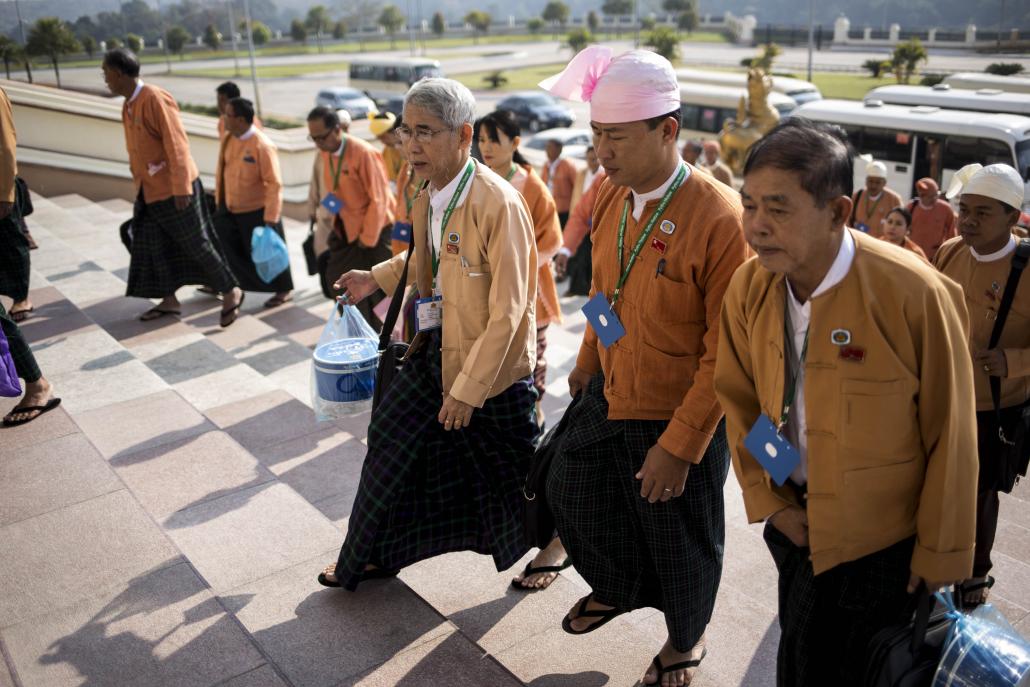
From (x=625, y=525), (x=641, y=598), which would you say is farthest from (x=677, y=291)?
(x=641, y=598)

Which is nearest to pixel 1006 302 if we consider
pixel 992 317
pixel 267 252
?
pixel 992 317

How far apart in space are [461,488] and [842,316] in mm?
1630

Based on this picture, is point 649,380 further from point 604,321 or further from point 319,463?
point 319,463

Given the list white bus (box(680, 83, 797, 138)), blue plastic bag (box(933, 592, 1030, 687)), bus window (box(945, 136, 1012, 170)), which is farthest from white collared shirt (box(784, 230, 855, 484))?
white bus (box(680, 83, 797, 138))

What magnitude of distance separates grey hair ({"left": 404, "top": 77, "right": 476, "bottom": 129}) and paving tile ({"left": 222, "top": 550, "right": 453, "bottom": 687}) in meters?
1.69

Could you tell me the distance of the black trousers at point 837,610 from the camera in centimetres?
215

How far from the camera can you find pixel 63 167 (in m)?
11.6

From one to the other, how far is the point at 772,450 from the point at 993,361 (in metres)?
1.51

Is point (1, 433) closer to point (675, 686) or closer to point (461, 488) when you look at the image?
point (461, 488)

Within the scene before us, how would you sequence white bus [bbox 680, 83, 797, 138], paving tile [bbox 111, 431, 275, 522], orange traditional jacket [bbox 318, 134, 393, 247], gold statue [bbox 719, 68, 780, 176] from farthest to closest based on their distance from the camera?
white bus [bbox 680, 83, 797, 138]
gold statue [bbox 719, 68, 780, 176]
orange traditional jacket [bbox 318, 134, 393, 247]
paving tile [bbox 111, 431, 275, 522]

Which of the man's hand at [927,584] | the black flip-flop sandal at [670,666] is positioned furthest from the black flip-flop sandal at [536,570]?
the man's hand at [927,584]

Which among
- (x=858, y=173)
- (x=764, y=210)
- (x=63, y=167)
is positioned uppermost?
(x=764, y=210)

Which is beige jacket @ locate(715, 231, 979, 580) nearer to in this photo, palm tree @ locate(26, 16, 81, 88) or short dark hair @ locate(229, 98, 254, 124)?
short dark hair @ locate(229, 98, 254, 124)

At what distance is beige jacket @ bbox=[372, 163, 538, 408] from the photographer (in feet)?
9.52
